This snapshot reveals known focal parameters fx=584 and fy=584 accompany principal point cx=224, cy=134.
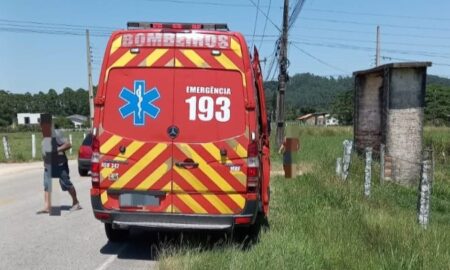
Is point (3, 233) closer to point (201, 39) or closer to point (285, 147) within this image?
point (201, 39)

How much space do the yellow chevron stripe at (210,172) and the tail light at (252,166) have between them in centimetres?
24

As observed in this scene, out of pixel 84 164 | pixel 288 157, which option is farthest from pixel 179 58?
pixel 84 164

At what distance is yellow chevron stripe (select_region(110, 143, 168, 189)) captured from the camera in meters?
6.95

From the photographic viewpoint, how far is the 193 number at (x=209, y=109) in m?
6.93

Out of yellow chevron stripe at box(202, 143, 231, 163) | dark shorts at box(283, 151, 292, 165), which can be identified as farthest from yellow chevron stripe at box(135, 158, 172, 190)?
dark shorts at box(283, 151, 292, 165)

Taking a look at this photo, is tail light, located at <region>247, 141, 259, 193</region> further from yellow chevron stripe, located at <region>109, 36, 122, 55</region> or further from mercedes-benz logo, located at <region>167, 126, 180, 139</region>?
yellow chevron stripe, located at <region>109, 36, 122, 55</region>

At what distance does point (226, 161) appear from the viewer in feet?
22.6

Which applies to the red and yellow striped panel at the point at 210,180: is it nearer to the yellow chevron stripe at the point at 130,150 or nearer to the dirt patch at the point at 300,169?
the yellow chevron stripe at the point at 130,150

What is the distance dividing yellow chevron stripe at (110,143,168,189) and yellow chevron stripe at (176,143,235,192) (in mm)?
305

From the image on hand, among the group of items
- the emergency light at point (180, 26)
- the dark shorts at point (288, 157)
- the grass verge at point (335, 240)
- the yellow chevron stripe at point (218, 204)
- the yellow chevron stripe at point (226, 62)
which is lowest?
the grass verge at point (335, 240)

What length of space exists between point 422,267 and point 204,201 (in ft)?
8.30

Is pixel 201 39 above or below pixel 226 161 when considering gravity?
above

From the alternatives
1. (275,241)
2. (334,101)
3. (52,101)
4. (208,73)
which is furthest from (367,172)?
(52,101)

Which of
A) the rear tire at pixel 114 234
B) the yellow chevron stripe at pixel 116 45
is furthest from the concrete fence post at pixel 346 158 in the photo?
the yellow chevron stripe at pixel 116 45
